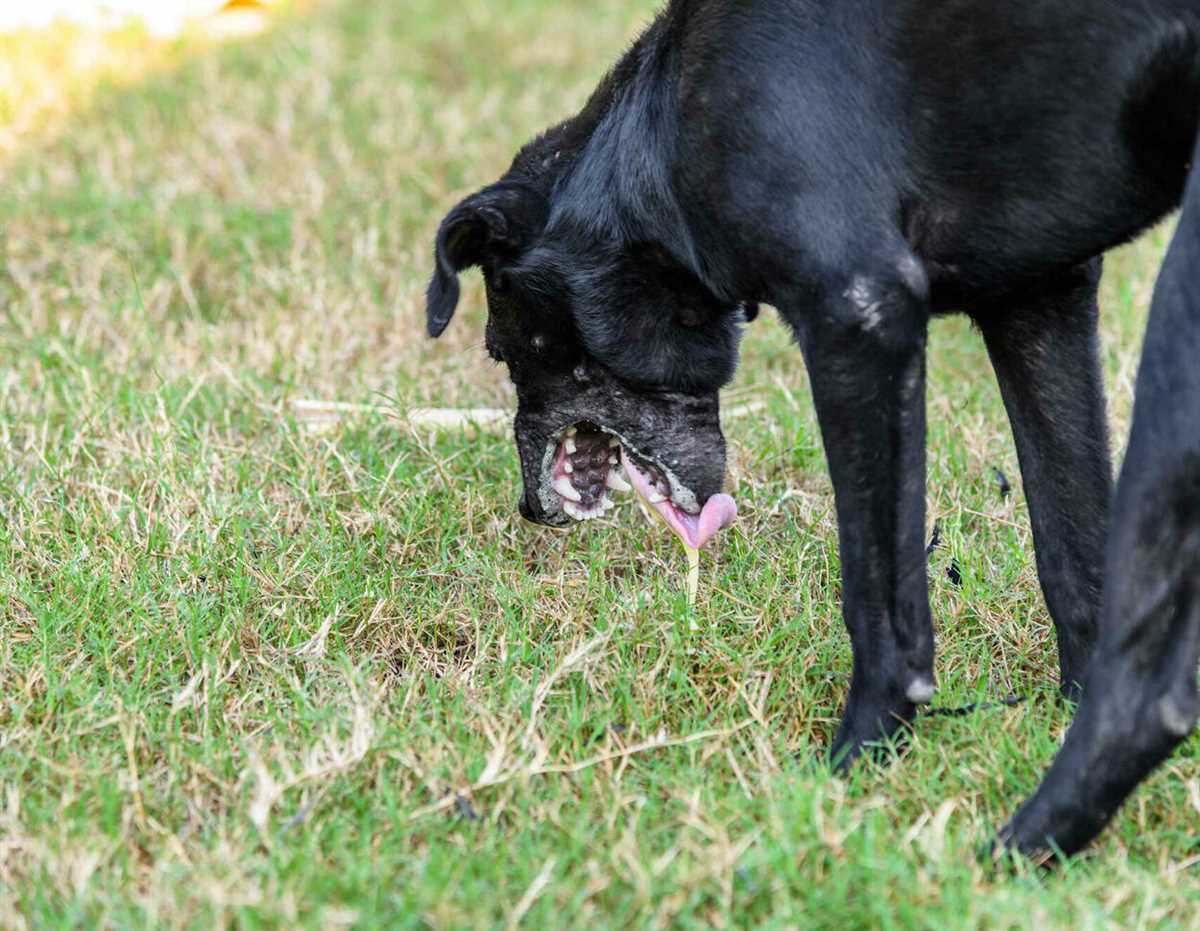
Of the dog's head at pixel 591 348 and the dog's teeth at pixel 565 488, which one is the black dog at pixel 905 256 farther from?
the dog's teeth at pixel 565 488

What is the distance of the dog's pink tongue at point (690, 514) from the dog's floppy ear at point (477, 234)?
606mm

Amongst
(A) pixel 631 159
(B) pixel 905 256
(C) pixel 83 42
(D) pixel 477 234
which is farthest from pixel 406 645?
(C) pixel 83 42

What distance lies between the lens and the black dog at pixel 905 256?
2.65 metres

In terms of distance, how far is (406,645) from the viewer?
12.0 feet

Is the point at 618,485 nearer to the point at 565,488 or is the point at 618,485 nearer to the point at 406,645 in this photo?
the point at 565,488

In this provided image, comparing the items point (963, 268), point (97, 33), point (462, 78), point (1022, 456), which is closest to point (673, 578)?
point (1022, 456)

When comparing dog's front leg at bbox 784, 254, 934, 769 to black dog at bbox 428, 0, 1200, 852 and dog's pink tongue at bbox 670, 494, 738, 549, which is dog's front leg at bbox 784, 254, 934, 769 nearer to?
black dog at bbox 428, 0, 1200, 852

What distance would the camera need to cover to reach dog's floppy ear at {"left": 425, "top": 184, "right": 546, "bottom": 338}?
354 centimetres

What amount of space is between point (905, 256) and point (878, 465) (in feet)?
1.34

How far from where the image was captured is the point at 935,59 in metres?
3.02

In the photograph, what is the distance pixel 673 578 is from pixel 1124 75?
166 cm

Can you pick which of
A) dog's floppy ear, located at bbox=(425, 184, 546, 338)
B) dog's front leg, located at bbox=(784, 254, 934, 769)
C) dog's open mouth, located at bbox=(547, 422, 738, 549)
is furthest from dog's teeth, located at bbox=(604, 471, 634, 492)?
dog's front leg, located at bbox=(784, 254, 934, 769)

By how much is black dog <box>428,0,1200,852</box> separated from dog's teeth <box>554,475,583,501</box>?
316 mm

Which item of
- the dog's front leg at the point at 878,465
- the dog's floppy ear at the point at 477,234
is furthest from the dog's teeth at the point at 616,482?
the dog's front leg at the point at 878,465
